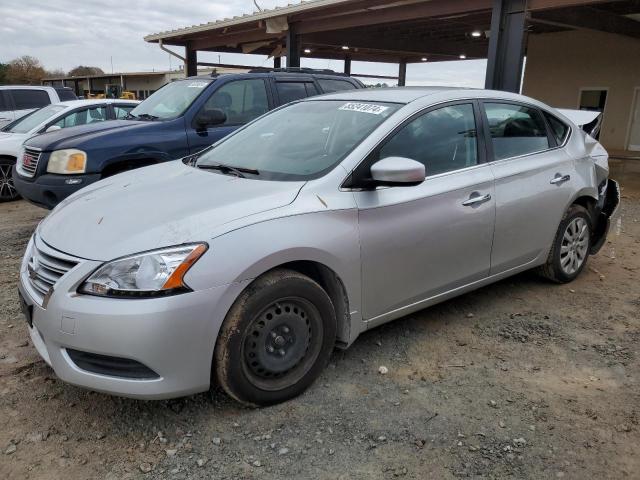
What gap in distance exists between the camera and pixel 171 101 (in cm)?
678

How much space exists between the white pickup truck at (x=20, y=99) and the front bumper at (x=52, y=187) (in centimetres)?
699

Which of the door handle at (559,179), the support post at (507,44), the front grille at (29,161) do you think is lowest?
the front grille at (29,161)

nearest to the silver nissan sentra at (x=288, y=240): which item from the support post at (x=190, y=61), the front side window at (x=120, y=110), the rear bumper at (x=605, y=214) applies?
the rear bumper at (x=605, y=214)

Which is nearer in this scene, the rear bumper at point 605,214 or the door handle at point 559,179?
the door handle at point 559,179

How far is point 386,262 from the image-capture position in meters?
3.20

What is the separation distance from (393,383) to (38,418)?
1.92 m

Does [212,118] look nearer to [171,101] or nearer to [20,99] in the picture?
[171,101]

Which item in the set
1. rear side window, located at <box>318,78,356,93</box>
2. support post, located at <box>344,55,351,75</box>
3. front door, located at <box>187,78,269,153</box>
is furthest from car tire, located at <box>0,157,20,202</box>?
support post, located at <box>344,55,351,75</box>

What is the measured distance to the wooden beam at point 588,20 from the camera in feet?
34.5

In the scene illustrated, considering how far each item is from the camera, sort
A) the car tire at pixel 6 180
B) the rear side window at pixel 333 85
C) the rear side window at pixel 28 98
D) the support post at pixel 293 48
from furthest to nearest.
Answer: the support post at pixel 293 48 < the rear side window at pixel 28 98 < the car tire at pixel 6 180 < the rear side window at pixel 333 85

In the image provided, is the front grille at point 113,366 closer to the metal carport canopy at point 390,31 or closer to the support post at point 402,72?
the metal carport canopy at point 390,31

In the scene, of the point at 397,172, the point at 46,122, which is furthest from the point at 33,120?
the point at 397,172

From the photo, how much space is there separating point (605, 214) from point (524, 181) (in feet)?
5.07

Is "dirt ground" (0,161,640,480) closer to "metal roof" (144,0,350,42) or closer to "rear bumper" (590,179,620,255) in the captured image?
"rear bumper" (590,179,620,255)
